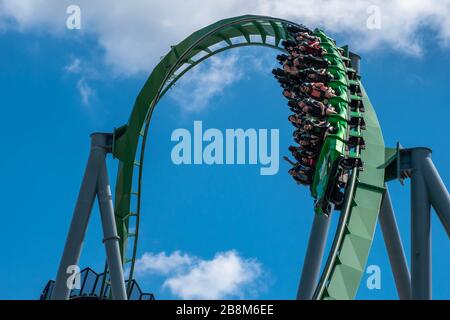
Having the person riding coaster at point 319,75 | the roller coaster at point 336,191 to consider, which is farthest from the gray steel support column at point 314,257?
the person riding coaster at point 319,75

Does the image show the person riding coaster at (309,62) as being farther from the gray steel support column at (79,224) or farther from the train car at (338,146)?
the gray steel support column at (79,224)

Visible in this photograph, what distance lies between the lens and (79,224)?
47.9 feet

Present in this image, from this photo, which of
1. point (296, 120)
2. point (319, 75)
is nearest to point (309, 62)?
point (319, 75)

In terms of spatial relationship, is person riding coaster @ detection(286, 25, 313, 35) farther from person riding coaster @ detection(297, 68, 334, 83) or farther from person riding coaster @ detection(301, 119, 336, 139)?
person riding coaster @ detection(301, 119, 336, 139)

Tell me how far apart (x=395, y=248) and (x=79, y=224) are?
4.91 meters

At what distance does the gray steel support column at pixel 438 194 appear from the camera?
43.4ft

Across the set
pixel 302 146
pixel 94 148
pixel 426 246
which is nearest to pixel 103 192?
pixel 94 148

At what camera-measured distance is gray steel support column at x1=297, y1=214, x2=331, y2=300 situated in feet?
43.3

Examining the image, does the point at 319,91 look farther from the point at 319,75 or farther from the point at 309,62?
the point at 309,62

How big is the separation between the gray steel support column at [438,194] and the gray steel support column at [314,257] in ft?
5.01

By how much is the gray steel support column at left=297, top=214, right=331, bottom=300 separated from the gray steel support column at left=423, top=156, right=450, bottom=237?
1.53 meters

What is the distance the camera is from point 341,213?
13.1 metres
